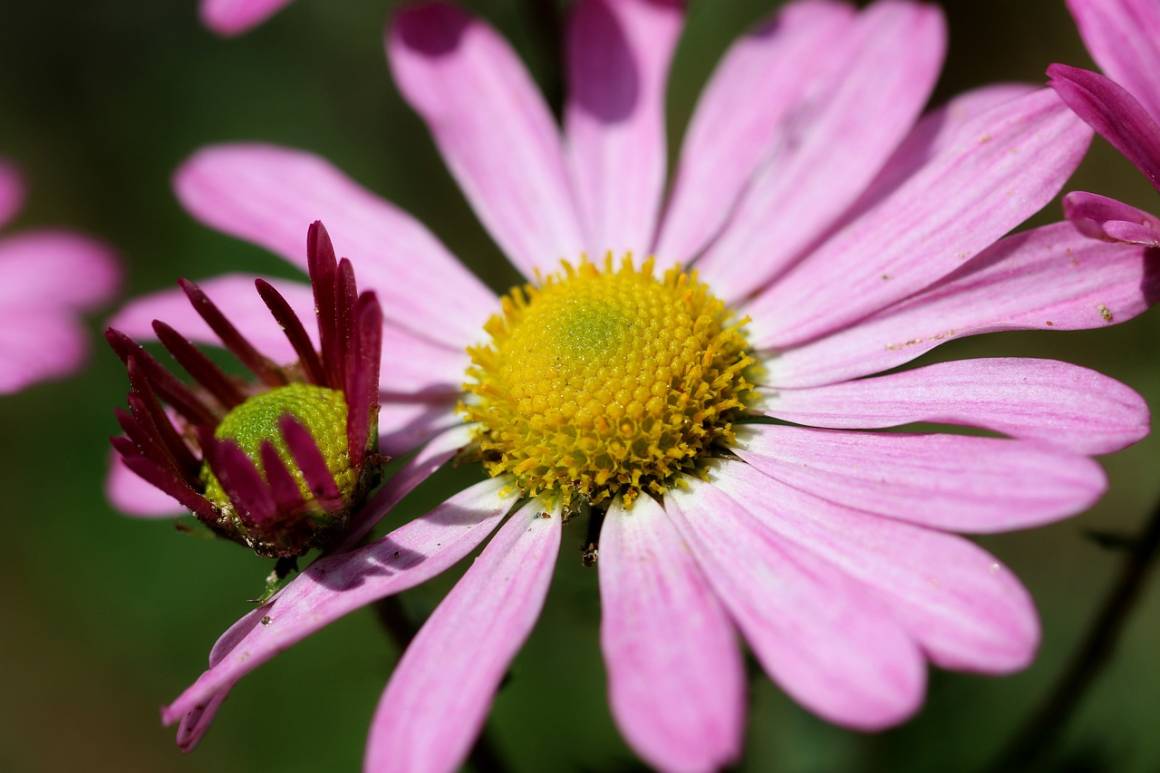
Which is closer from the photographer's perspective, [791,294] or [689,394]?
[689,394]

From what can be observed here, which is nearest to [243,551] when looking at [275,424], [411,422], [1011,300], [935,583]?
[411,422]

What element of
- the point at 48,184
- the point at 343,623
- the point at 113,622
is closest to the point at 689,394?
the point at 343,623

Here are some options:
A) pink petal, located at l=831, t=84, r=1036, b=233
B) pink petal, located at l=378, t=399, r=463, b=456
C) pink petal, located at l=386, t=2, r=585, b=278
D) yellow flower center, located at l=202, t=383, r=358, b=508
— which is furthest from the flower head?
pink petal, located at l=831, t=84, r=1036, b=233

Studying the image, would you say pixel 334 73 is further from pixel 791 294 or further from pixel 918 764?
pixel 918 764

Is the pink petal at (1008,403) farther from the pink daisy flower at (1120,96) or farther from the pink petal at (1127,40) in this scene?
the pink petal at (1127,40)

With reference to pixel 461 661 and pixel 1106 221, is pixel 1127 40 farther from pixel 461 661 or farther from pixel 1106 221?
pixel 461 661

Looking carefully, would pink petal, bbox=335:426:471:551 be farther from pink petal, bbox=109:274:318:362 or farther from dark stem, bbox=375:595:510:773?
pink petal, bbox=109:274:318:362

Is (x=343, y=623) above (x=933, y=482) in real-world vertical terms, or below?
below
